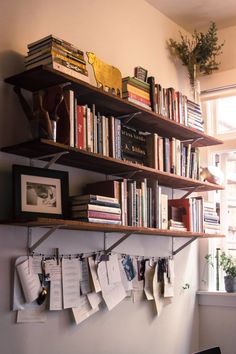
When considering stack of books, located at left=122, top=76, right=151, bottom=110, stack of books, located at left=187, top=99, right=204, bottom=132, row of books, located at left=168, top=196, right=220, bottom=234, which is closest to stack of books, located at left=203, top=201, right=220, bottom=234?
row of books, located at left=168, top=196, right=220, bottom=234

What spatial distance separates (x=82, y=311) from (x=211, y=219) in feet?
4.35

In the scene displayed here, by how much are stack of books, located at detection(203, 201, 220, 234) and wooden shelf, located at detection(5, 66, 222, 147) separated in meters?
0.45

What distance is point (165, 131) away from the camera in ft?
10.6

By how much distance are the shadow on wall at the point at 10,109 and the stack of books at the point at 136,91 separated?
63 cm

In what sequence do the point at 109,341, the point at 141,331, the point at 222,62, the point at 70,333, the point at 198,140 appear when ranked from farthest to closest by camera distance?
the point at 222,62 < the point at 198,140 < the point at 141,331 < the point at 109,341 < the point at 70,333

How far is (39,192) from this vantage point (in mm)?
2312

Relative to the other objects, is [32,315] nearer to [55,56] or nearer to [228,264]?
[55,56]

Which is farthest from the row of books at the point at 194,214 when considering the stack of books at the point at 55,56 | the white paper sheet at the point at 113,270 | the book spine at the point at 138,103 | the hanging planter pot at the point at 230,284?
the stack of books at the point at 55,56

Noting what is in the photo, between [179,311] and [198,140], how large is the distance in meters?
1.21

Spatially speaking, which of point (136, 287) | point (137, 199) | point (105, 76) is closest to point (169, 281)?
point (136, 287)

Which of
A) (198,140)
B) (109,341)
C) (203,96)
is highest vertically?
(203,96)

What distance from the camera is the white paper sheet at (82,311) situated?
8.32 ft

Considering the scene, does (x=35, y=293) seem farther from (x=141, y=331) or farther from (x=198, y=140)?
(x=198, y=140)

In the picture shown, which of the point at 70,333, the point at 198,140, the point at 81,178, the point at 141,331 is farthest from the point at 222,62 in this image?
the point at 70,333
